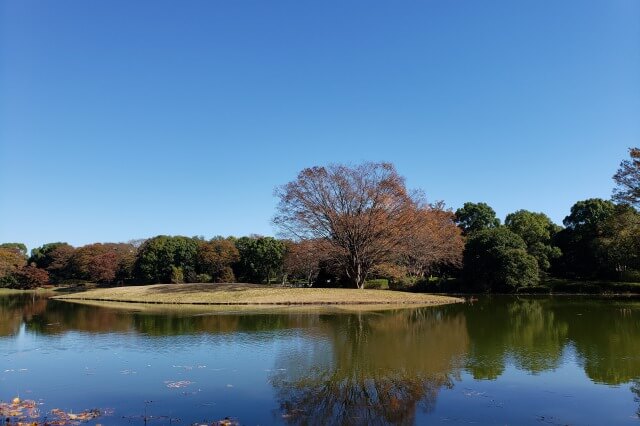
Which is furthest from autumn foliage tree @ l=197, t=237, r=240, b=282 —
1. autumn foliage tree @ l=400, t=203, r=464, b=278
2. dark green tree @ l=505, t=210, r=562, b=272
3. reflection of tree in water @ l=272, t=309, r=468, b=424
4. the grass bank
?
reflection of tree in water @ l=272, t=309, r=468, b=424

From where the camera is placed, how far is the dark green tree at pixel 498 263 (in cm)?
5422

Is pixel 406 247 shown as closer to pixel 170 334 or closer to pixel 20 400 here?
pixel 170 334

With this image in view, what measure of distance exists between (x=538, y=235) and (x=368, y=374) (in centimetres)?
6080

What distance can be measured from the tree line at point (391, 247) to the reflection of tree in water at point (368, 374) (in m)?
25.2

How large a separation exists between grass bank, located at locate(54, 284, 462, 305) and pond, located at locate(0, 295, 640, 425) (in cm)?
1428

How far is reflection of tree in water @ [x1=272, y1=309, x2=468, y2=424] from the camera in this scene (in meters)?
11.2

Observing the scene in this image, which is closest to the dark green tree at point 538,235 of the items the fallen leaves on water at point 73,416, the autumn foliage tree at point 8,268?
the fallen leaves on water at point 73,416

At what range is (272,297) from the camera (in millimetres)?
43812

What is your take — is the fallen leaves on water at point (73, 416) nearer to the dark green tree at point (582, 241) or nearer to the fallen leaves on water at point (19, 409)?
the fallen leaves on water at point (19, 409)

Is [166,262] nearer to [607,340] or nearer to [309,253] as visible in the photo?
[309,253]

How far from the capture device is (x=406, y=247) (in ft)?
166

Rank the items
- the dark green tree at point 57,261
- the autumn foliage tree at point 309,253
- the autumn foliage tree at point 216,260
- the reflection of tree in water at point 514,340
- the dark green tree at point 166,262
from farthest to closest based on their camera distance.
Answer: the dark green tree at point 57,261, the autumn foliage tree at point 216,260, the dark green tree at point 166,262, the autumn foliage tree at point 309,253, the reflection of tree in water at point 514,340

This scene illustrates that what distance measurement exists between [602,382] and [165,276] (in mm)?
71674

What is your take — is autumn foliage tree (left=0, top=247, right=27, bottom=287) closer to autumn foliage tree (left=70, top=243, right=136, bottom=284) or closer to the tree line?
the tree line
